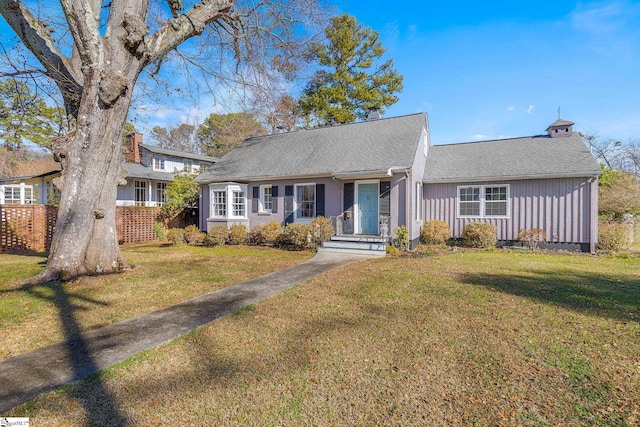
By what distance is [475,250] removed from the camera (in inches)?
463

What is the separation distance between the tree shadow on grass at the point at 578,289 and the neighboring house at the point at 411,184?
501cm

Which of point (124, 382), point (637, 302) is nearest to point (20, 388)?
point (124, 382)

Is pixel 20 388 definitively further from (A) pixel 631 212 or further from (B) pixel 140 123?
(A) pixel 631 212

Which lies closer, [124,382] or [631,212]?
[124,382]

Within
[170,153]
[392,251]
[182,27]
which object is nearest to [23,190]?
[170,153]

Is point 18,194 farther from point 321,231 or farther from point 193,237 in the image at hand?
point 321,231

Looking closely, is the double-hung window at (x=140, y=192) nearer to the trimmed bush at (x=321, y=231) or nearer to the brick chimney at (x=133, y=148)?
the brick chimney at (x=133, y=148)

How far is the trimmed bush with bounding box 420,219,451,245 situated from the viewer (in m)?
12.6

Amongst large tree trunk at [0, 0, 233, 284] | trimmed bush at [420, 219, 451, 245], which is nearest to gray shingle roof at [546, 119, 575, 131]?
trimmed bush at [420, 219, 451, 245]

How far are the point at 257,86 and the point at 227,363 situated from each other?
32.2 feet

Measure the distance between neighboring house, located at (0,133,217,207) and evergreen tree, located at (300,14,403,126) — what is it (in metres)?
11.2

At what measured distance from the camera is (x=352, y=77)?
24750mm

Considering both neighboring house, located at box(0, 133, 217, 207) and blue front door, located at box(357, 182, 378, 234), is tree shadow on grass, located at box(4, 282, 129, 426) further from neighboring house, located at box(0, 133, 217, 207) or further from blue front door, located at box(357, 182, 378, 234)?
neighboring house, located at box(0, 133, 217, 207)

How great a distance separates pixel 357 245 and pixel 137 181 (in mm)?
17447
